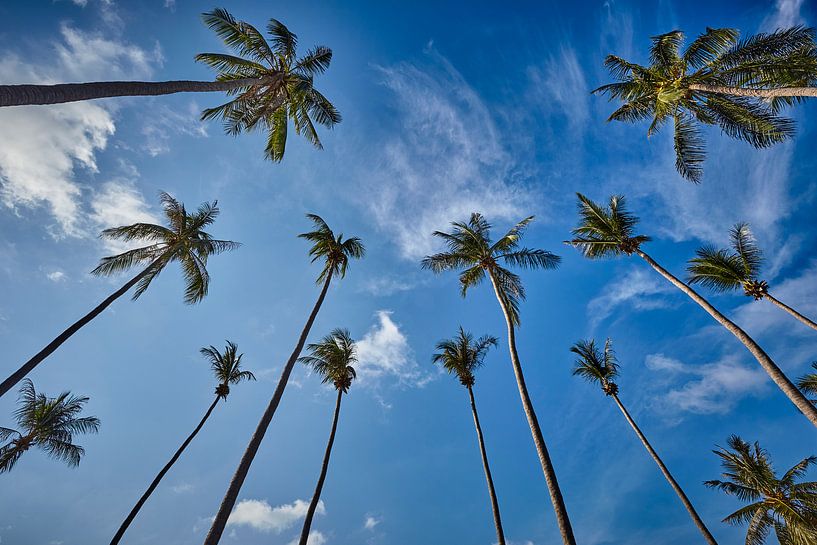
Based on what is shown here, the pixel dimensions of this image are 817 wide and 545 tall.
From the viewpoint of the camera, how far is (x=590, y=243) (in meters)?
20.3

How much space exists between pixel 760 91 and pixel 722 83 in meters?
2.01

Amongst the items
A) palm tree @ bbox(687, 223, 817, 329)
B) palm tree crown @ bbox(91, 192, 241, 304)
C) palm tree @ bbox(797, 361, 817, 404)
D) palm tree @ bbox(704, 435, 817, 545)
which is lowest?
palm tree @ bbox(704, 435, 817, 545)

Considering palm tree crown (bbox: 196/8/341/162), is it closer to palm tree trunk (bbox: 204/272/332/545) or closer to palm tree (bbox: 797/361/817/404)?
palm tree trunk (bbox: 204/272/332/545)

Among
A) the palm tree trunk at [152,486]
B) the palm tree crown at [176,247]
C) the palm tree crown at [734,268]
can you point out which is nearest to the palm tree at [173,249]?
the palm tree crown at [176,247]

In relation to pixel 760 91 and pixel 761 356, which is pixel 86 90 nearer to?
pixel 760 91

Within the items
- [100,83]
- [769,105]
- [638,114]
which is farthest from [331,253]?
[769,105]

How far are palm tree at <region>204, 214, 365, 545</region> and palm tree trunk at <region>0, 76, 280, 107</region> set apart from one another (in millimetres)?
9443

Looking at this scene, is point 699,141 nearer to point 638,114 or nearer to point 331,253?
point 638,114

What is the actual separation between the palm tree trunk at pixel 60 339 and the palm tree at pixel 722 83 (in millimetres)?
25472

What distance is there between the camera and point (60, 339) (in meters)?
15.1

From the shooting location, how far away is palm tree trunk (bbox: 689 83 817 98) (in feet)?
32.1

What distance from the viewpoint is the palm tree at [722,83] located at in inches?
446

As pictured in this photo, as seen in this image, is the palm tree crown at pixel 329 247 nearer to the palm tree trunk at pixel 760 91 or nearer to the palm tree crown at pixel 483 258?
the palm tree crown at pixel 483 258

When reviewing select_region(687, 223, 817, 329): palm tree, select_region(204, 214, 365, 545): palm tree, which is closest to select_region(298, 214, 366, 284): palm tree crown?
select_region(204, 214, 365, 545): palm tree
